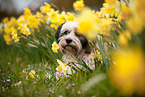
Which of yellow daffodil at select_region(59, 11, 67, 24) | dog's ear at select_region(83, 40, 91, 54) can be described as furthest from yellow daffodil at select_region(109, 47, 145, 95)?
yellow daffodil at select_region(59, 11, 67, 24)

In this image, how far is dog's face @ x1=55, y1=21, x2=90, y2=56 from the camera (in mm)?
2391

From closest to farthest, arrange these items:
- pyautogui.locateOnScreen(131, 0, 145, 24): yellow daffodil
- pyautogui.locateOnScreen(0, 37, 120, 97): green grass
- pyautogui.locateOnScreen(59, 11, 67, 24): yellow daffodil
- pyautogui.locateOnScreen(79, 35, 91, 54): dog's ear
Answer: pyautogui.locateOnScreen(131, 0, 145, 24): yellow daffodil → pyautogui.locateOnScreen(0, 37, 120, 97): green grass → pyautogui.locateOnScreen(79, 35, 91, 54): dog's ear → pyautogui.locateOnScreen(59, 11, 67, 24): yellow daffodil

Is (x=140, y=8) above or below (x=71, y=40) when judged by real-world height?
below

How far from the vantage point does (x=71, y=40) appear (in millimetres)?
2379

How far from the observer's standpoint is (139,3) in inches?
33.2

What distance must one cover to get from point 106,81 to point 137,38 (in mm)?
415

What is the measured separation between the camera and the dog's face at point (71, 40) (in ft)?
7.84

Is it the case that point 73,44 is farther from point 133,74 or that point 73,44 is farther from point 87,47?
point 133,74

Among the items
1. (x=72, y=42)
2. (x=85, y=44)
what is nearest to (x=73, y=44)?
(x=72, y=42)

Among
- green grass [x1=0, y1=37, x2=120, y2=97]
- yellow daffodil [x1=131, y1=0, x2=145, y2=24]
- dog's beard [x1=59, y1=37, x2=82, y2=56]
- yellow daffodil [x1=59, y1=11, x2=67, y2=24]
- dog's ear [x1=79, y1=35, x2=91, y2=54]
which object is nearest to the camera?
yellow daffodil [x1=131, y1=0, x2=145, y2=24]

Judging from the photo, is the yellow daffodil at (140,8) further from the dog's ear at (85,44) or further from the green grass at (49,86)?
the dog's ear at (85,44)

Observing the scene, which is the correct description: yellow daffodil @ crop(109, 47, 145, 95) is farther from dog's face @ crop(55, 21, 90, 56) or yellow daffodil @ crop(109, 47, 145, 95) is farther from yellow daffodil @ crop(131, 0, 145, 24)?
dog's face @ crop(55, 21, 90, 56)

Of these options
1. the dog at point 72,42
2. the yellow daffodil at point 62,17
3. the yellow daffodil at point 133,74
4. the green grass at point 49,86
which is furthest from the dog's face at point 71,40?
the yellow daffodil at point 133,74

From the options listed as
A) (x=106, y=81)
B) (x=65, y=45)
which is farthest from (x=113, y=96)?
(x=65, y=45)
